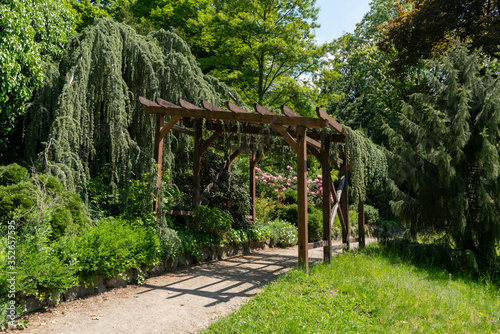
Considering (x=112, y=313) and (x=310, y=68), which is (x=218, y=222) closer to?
(x=112, y=313)

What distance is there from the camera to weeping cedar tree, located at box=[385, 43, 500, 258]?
24.6 feet

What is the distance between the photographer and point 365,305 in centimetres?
475

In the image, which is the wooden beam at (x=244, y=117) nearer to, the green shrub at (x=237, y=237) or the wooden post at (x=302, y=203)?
the wooden post at (x=302, y=203)

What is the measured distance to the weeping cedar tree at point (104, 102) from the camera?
612 cm

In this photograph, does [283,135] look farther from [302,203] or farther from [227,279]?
[227,279]

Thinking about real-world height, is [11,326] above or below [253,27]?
below

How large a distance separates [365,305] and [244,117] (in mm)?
3639

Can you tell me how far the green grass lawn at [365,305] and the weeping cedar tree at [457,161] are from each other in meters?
1.55

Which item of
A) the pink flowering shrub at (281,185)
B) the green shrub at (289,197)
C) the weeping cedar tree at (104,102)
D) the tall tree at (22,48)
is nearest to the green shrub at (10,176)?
the weeping cedar tree at (104,102)

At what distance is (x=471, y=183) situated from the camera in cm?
812

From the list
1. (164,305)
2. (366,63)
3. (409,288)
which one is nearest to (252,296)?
(164,305)

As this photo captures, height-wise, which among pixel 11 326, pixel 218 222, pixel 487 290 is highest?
pixel 218 222

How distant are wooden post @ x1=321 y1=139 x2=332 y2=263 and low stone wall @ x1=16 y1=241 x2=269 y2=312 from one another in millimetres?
2394

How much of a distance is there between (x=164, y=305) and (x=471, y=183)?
23.6ft
